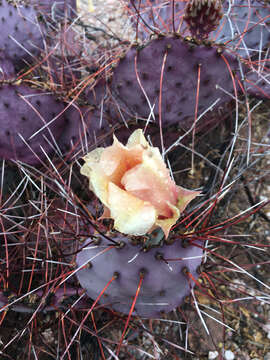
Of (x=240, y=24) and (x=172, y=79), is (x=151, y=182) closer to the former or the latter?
(x=172, y=79)

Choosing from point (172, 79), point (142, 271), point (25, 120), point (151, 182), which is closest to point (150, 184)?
point (151, 182)

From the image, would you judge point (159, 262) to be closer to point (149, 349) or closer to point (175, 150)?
point (149, 349)

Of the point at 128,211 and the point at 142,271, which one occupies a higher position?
the point at 128,211

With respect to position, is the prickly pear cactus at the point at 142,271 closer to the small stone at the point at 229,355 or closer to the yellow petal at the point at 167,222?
the yellow petal at the point at 167,222

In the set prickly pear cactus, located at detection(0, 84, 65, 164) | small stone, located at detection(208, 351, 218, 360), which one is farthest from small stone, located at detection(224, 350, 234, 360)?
prickly pear cactus, located at detection(0, 84, 65, 164)

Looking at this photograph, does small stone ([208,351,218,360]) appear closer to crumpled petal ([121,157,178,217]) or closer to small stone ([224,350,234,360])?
small stone ([224,350,234,360])

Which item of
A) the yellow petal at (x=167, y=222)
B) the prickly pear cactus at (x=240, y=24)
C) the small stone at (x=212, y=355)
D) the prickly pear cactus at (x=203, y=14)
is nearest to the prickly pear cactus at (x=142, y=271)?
the yellow petal at (x=167, y=222)
